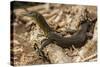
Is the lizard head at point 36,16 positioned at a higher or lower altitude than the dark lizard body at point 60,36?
higher

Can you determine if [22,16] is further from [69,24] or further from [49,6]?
[69,24]

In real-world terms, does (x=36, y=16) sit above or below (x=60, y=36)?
above

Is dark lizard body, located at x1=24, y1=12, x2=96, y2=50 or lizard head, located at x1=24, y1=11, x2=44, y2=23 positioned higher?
lizard head, located at x1=24, y1=11, x2=44, y2=23

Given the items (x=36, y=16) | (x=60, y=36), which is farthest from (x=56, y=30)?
(x=36, y=16)

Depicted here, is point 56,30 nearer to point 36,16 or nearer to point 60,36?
point 60,36
